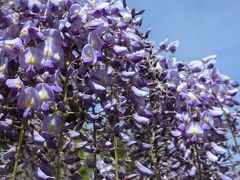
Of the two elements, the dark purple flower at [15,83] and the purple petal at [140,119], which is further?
the purple petal at [140,119]

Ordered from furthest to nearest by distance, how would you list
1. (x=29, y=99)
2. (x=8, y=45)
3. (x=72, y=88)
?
(x=72, y=88) → (x=8, y=45) → (x=29, y=99)

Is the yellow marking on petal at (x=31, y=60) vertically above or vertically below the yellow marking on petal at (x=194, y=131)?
below

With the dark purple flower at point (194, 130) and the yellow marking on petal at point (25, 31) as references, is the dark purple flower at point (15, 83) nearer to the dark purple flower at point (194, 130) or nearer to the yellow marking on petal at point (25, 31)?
the yellow marking on petal at point (25, 31)

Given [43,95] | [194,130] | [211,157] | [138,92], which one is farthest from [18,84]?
[211,157]

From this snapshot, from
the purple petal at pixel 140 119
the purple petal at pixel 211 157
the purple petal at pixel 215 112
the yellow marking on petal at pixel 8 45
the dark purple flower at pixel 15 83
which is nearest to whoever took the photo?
the dark purple flower at pixel 15 83

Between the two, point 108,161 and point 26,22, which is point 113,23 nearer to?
point 26,22

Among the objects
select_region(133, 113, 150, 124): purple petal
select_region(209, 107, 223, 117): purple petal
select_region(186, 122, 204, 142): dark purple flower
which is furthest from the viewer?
select_region(209, 107, 223, 117): purple petal

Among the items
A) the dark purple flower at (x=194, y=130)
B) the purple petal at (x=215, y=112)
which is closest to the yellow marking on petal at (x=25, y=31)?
the dark purple flower at (x=194, y=130)

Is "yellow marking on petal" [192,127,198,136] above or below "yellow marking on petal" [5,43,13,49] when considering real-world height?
below

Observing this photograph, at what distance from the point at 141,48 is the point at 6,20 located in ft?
2.40

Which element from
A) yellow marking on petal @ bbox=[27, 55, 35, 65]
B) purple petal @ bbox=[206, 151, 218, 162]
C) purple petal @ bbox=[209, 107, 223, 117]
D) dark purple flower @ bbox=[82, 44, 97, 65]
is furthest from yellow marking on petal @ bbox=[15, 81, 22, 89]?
purple petal @ bbox=[206, 151, 218, 162]

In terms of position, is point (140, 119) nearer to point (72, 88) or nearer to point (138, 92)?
point (138, 92)

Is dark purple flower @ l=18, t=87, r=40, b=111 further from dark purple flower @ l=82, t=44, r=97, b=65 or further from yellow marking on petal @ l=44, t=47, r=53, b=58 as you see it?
dark purple flower @ l=82, t=44, r=97, b=65

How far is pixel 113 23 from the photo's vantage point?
8.71ft
